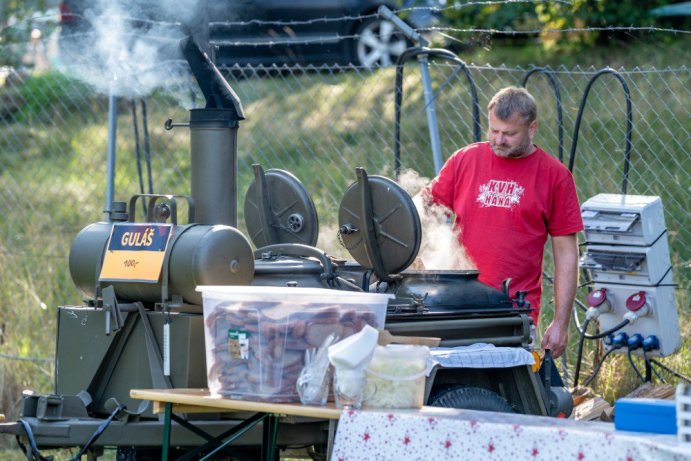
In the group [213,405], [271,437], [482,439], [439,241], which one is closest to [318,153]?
[439,241]

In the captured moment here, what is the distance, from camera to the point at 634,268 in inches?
223

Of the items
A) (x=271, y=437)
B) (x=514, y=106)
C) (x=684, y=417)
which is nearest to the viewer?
(x=684, y=417)

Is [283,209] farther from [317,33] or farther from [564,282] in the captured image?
[317,33]

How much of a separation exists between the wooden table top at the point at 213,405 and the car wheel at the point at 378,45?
7.48 metres

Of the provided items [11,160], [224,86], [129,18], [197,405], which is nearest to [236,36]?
[11,160]

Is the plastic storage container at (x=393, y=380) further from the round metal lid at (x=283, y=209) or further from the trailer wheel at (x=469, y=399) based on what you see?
the round metal lid at (x=283, y=209)

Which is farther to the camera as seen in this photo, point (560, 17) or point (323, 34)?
point (323, 34)

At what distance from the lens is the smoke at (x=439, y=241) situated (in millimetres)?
5215

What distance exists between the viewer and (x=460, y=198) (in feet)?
17.1

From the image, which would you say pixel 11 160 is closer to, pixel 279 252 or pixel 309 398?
pixel 279 252

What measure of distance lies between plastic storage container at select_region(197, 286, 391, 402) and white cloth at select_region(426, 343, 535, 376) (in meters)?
0.52

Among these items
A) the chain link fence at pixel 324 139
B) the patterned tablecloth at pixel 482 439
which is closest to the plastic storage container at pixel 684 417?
the patterned tablecloth at pixel 482 439

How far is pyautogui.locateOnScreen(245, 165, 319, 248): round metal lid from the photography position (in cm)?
539

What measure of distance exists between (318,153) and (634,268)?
538 cm
